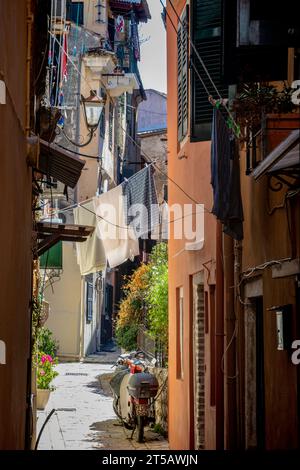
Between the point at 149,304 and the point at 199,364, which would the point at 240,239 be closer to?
the point at 199,364

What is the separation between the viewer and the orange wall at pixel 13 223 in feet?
24.7

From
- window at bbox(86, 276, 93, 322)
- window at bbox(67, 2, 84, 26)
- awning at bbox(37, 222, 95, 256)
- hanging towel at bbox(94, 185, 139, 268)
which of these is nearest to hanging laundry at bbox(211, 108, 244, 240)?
awning at bbox(37, 222, 95, 256)

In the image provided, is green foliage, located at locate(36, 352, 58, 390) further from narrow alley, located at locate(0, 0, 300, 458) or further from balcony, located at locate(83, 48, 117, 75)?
balcony, located at locate(83, 48, 117, 75)

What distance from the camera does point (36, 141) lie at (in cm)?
1049

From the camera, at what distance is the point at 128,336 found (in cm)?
2486

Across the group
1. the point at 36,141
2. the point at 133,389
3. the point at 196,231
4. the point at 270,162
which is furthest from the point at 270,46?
the point at 133,389

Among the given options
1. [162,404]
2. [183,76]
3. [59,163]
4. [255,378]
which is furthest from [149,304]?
[255,378]

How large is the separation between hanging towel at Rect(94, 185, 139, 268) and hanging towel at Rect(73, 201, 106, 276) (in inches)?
10.8

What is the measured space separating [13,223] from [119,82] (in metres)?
29.5

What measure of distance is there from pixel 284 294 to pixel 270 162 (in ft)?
5.80

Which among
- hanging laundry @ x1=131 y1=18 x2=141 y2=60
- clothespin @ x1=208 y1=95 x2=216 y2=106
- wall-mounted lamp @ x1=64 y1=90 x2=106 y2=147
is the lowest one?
clothespin @ x1=208 y1=95 x2=216 y2=106

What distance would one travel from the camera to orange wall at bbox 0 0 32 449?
24.7ft

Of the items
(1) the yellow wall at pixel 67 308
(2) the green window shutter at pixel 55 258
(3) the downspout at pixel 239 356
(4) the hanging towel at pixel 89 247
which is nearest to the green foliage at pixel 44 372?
(2) the green window shutter at pixel 55 258

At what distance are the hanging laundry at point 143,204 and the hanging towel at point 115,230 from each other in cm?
19
